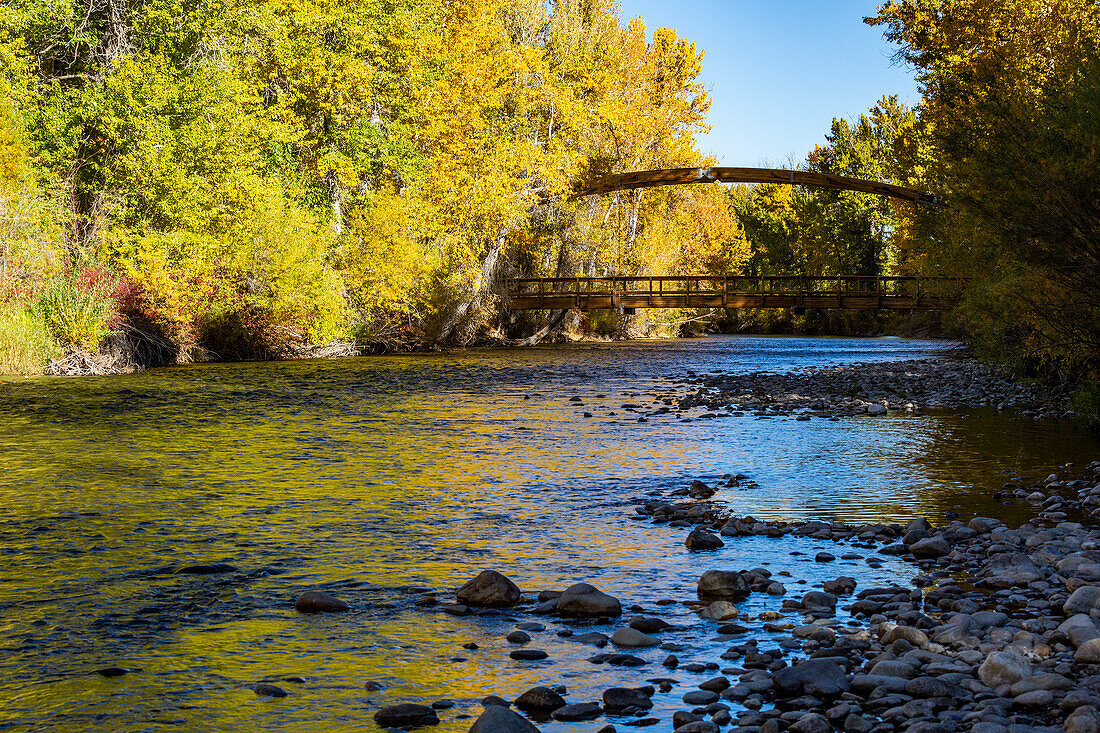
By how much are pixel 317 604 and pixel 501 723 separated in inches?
105

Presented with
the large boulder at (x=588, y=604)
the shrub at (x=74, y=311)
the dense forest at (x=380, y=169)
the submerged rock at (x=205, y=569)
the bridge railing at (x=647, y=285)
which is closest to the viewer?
the large boulder at (x=588, y=604)

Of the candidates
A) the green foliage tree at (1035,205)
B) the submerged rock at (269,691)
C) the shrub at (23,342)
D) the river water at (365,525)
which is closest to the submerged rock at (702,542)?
the river water at (365,525)

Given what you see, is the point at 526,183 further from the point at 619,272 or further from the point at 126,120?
the point at 126,120

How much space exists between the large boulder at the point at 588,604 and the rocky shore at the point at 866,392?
1302 centimetres

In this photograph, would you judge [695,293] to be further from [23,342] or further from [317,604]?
[317,604]

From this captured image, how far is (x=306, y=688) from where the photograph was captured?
215 inches

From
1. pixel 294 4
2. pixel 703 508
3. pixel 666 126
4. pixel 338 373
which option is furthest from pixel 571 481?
pixel 666 126

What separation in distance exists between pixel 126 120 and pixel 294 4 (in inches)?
335

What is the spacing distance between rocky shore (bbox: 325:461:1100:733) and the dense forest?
24.2 ft

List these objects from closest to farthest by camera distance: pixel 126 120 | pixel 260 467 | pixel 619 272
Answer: pixel 260 467 → pixel 126 120 → pixel 619 272

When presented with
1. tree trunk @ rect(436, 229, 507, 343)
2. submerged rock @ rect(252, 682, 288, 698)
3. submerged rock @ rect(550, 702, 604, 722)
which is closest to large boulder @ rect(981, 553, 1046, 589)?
submerged rock @ rect(550, 702, 604, 722)

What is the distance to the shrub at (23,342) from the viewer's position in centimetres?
2481

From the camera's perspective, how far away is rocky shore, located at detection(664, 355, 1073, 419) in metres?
20.2

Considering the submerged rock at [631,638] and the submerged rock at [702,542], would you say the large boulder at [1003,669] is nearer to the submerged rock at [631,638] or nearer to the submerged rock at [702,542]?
the submerged rock at [631,638]
